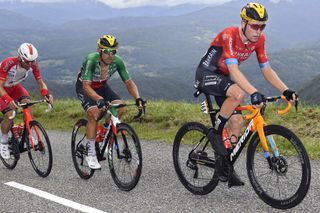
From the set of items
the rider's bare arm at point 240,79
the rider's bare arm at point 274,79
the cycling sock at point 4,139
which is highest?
the rider's bare arm at point 240,79

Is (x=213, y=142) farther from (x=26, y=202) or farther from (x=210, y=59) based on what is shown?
(x=26, y=202)

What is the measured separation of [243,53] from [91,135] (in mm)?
3391

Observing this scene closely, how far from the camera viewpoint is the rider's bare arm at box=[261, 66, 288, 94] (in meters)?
5.79

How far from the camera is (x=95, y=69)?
745 centimetres

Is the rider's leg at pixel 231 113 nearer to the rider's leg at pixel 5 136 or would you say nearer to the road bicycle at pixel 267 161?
the road bicycle at pixel 267 161

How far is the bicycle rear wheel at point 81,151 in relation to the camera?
7.93m

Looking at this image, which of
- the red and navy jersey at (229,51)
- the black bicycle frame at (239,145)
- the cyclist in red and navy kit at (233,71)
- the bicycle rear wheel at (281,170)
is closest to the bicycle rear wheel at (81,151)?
the cyclist in red and navy kit at (233,71)

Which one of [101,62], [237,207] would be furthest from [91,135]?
[237,207]

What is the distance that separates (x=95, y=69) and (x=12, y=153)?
3287mm

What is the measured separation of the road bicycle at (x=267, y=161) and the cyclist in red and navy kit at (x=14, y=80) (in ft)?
12.6

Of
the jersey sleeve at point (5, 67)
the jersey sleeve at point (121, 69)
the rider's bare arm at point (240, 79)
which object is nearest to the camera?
the rider's bare arm at point (240, 79)

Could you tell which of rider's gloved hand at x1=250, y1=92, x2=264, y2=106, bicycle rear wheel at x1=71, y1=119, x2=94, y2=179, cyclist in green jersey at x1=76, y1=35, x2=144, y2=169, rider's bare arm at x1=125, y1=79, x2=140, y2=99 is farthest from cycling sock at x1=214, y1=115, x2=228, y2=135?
bicycle rear wheel at x1=71, y1=119, x2=94, y2=179

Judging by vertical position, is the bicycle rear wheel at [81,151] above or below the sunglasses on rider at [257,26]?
below

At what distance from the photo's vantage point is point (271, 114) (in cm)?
1219
